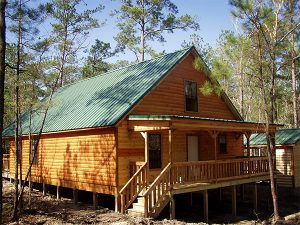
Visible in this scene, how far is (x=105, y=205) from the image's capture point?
1800 cm

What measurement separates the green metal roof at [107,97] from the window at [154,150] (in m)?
2.43

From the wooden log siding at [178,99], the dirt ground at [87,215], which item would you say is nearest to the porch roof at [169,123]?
the wooden log siding at [178,99]

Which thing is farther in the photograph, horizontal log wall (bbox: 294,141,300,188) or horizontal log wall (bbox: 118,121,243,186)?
horizontal log wall (bbox: 294,141,300,188)

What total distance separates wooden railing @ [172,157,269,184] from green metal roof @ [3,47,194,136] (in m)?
3.57

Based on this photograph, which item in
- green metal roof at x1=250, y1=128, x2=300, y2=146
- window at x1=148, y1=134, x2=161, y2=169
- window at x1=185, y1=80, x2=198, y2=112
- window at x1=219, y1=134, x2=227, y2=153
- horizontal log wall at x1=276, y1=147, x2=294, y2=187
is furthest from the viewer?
horizontal log wall at x1=276, y1=147, x2=294, y2=187

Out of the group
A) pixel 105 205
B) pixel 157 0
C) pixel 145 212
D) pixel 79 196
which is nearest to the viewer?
pixel 145 212

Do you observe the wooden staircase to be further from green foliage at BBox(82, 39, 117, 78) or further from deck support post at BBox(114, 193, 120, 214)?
green foliage at BBox(82, 39, 117, 78)

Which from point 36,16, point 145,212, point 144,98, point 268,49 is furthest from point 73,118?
point 268,49

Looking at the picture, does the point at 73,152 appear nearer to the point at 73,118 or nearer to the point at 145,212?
the point at 73,118

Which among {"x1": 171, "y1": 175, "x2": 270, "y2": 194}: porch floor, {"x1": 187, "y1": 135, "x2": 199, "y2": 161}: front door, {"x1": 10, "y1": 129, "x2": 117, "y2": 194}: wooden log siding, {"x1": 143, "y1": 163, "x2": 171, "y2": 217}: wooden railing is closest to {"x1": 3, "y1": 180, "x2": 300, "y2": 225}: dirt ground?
{"x1": 143, "y1": 163, "x2": 171, "y2": 217}: wooden railing

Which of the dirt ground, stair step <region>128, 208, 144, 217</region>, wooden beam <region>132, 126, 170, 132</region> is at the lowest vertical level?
the dirt ground

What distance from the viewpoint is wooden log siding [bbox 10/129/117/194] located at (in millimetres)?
16000

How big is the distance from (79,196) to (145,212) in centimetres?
804

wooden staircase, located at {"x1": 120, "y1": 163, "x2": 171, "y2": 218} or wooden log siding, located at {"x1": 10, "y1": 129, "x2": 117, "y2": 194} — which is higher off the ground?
wooden log siding, located at {"x1": 10, "y1": 129, "x2": 117, "y2": 194}
